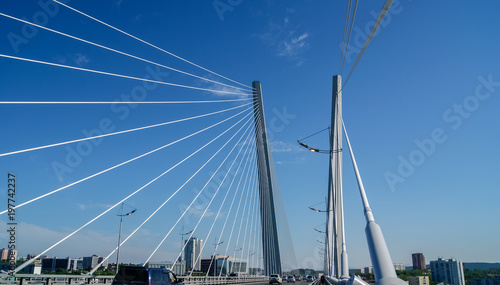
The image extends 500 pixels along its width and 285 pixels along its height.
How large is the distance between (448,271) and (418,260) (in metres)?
8.13

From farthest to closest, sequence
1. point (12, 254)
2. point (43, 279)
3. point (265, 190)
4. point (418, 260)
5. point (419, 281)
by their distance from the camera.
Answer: point (265, 190) < point (418, 260) < point (43, 279) < point (12, 254) < point (419, 281)

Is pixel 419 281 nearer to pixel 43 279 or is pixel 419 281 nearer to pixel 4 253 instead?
pixel 43 279

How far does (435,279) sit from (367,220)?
5242 millimetres

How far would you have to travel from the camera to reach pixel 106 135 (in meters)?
17.0

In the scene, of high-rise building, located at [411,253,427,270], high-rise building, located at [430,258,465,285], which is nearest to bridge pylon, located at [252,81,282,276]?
high-rise building, located at [411,253,427,270]

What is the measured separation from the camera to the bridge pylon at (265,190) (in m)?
40.3

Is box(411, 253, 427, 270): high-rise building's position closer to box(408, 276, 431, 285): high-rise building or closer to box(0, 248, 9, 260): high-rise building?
box(408, 276, 431, 285): high-rise building

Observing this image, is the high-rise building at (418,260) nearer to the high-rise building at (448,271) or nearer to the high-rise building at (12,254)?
the high-rise building at (448,271)

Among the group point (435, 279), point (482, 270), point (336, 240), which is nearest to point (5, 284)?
point (435, 279)

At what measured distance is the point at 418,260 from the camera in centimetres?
1919

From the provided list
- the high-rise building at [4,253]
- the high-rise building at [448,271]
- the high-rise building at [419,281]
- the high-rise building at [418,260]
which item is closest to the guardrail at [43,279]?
the high-rise building at [4,253]

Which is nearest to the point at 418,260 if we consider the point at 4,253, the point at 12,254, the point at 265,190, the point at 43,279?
the point at 43,279

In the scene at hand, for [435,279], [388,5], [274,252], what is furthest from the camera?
[274,252]

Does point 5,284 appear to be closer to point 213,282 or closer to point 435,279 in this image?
point 435,279
